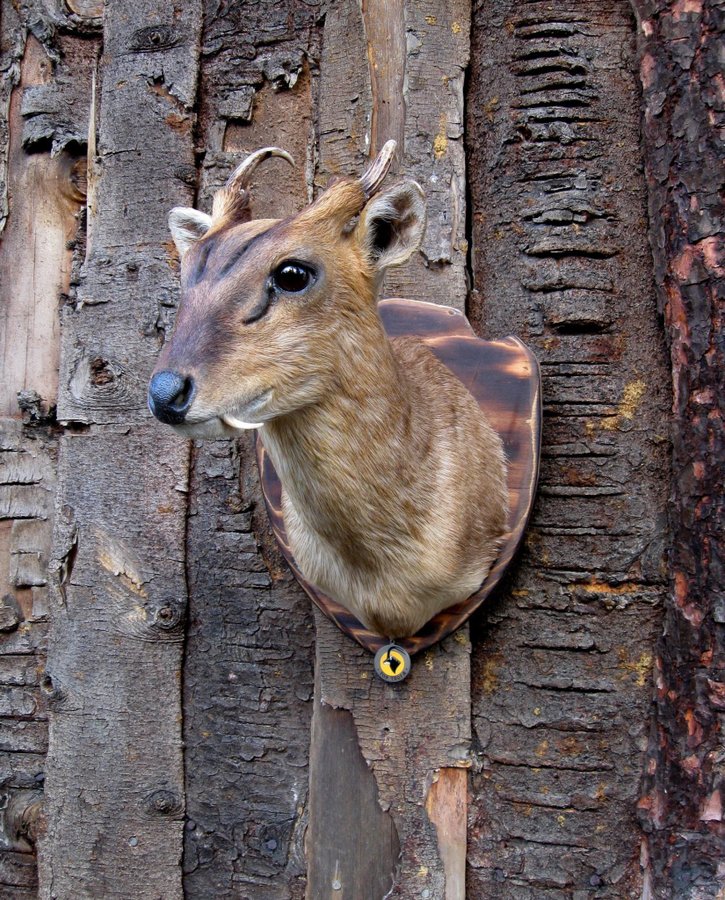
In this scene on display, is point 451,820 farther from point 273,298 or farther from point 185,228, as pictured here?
point 185,228

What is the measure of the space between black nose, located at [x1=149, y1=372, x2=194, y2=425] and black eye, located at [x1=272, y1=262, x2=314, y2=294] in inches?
10.6

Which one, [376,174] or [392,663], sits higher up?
[376,174]

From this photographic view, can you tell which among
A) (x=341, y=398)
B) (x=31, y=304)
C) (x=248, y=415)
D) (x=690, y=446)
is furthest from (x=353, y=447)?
(x=31, y=304)

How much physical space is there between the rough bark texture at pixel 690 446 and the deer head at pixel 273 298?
0.65 m

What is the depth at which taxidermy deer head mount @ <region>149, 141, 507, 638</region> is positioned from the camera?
151 cm

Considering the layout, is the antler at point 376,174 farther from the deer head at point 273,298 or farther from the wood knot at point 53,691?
the wood knot at point 53,691

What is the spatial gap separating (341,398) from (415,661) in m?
0.67

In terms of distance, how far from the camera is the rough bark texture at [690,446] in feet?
5.86

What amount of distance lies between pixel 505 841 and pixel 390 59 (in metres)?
1.87

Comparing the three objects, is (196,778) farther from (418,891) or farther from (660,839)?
(660,839)

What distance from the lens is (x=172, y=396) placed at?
4.66ft

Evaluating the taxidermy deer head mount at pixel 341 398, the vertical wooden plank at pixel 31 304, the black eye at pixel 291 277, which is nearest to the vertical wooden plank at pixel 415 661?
the taxidermy deer head mount at pixel 341 398

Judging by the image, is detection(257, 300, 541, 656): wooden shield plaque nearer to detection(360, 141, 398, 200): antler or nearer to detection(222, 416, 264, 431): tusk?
detection(360, 141, 398, 200): antler

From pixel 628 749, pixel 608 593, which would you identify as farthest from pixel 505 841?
pixel 608 593
